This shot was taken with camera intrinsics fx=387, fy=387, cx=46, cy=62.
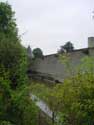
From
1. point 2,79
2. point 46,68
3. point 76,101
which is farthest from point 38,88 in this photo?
point 46,68

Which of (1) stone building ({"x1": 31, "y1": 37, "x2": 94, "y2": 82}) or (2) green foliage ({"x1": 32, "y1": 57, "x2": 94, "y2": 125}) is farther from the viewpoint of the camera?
(1) stone building ({"x1": 31, "y1": 37, "x2": 94, "y2": 82})

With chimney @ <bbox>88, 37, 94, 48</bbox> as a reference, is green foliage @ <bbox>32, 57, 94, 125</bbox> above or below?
below

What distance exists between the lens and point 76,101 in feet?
24.7

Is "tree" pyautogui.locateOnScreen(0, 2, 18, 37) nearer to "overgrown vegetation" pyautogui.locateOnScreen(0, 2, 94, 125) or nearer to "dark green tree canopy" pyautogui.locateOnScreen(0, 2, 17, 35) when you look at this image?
"dark green tree canopy" pyautogui.locateOnScreen(0, 2, 17, 35)

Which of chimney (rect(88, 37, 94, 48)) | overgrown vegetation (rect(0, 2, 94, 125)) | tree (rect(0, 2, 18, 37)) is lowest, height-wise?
overgrown vegetation (rect(0, 2, 94, 125))

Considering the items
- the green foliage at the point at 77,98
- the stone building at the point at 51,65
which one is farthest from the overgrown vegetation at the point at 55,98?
the stone building at the point at 51,65

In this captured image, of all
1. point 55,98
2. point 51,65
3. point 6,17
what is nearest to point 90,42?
point 51,65

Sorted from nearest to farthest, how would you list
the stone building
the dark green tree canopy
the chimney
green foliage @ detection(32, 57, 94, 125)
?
green foliage @ detection(32, 57, 94, 125) → the chimney → the stone building → the dark green tree canopy

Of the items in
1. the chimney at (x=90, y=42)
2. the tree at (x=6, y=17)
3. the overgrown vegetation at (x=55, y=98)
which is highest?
the tree at (x=6, y=17)

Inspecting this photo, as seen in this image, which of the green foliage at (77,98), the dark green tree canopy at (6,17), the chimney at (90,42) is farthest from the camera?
the dark green tree canopy at (6,17)

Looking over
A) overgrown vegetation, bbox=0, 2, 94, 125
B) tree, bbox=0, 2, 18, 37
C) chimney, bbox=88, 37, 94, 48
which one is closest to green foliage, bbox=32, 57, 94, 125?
overgrown vegetation, bbox=0, 2, 94, 125

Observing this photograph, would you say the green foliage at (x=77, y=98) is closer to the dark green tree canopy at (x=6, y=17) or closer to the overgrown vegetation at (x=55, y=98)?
the overgrown vegetation at (x=55, y=98)

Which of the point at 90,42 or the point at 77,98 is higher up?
the point at 90,42

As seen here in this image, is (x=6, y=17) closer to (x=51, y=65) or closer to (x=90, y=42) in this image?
(x=51, y=65)
